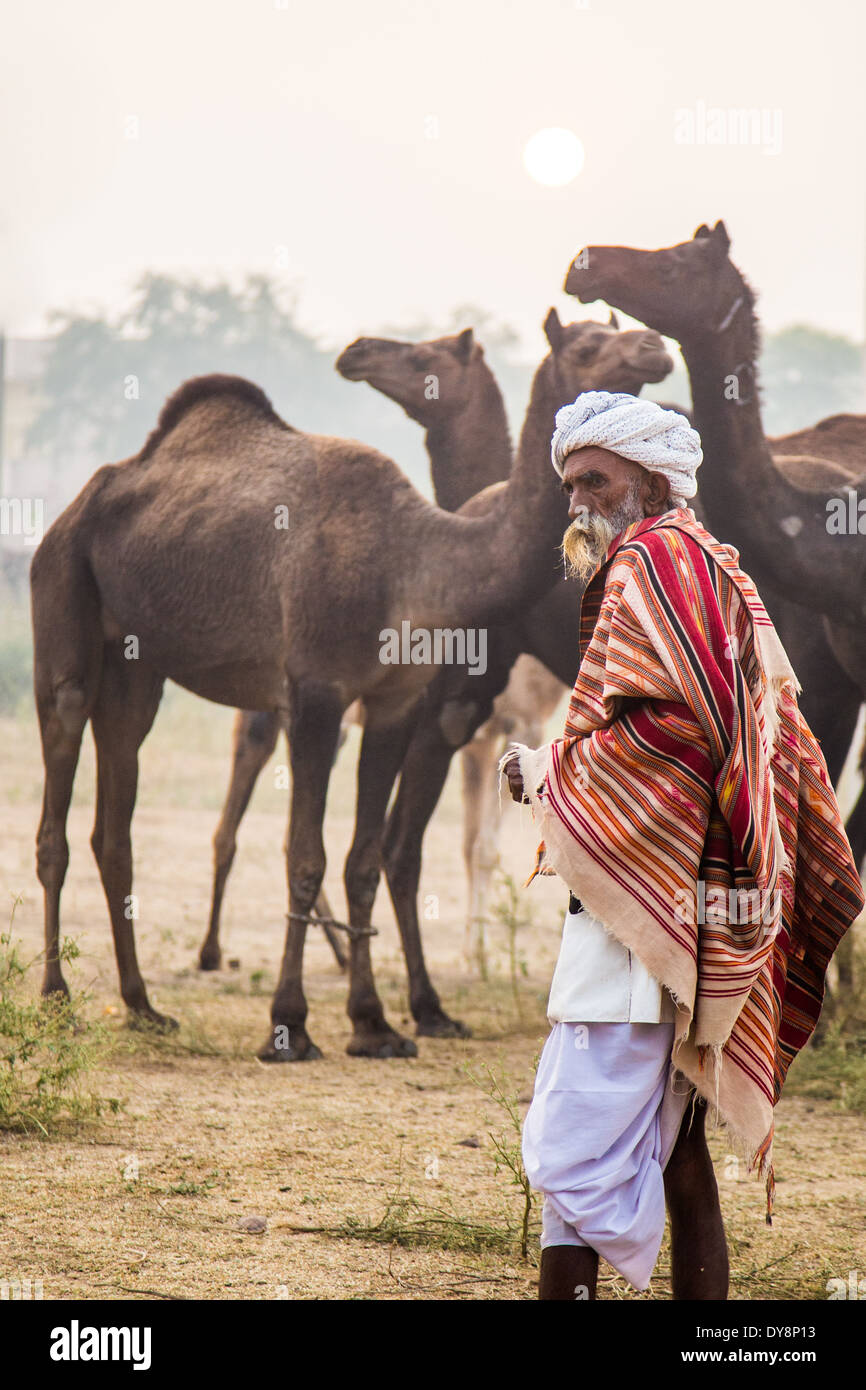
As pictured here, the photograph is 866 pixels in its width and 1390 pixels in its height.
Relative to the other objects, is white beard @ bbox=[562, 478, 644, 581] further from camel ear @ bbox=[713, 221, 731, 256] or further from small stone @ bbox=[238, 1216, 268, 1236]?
camel ear @ bbox=[713, 221, 731, 256]

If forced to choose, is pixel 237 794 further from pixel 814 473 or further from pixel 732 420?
pixel 732 420

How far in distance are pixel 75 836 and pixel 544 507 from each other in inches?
323

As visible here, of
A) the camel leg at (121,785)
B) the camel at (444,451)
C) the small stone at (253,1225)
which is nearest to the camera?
the small stone at (253,1225)

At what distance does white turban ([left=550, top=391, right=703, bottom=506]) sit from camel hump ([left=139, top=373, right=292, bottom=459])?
4.10 m

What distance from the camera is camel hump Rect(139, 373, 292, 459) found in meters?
7.21

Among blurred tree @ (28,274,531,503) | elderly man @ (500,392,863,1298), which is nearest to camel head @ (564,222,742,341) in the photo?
elderly man @ (500,392,863,1298)

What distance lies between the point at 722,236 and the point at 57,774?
3730mm

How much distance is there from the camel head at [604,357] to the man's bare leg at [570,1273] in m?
4.08

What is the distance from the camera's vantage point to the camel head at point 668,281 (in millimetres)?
6230

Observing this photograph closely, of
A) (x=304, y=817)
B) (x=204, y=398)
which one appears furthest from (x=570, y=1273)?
(x=204, y=398)

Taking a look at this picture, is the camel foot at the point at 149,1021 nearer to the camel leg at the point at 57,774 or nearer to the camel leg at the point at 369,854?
the camel leg at the point at 57,774

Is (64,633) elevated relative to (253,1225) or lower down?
elevated

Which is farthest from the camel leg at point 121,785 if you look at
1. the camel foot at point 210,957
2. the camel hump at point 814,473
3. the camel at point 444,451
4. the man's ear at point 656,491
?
the man's ear at point 656,491

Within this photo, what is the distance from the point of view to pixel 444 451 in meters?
7.92
